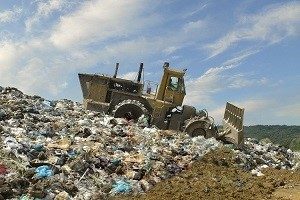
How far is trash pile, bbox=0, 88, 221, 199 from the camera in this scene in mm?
9047

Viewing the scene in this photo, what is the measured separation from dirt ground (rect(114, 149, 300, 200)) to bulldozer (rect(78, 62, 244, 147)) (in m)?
2.32

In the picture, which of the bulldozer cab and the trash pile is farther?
the bulldozer cab

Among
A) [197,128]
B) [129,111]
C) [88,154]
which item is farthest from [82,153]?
[197,128]

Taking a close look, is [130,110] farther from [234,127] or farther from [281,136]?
[281,136]

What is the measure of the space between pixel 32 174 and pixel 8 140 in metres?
2.24

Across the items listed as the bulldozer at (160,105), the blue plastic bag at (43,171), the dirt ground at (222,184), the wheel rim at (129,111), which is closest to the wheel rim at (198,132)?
the bulldozer at (160,105)

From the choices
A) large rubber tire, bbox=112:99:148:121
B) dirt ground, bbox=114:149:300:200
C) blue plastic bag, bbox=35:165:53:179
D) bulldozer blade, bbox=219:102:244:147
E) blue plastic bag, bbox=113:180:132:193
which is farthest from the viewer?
large rubber tire, bbox=112:99:148:121

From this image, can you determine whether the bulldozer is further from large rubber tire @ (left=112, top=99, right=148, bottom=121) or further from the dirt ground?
the dirt ground

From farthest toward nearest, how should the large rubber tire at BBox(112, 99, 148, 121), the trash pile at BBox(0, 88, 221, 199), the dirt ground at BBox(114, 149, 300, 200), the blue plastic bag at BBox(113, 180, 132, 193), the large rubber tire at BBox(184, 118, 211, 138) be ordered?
the large rubber tire at BBox(112, 99, 148, 121)
the large rubber tire at BBox(184, 118, 211, 138)
the dirt ground at BBox(114, 149, 300, 200)
the blue plastic bag at BBox(113, 180, 132, 193)
the trash pile at BBox(0, 88, 221, 199)

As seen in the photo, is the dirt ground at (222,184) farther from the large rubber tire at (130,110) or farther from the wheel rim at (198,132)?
the large rubber tire at (130,110)

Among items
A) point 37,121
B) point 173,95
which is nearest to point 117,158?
point 37,121

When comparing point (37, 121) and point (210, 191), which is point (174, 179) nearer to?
point (210, 191)

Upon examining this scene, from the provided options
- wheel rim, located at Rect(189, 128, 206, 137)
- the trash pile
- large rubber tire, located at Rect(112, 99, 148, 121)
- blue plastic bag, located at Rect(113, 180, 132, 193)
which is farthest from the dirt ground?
large rubber tire, located at Rect(112, 99, 148, 121)

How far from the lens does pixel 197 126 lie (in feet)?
52.0
